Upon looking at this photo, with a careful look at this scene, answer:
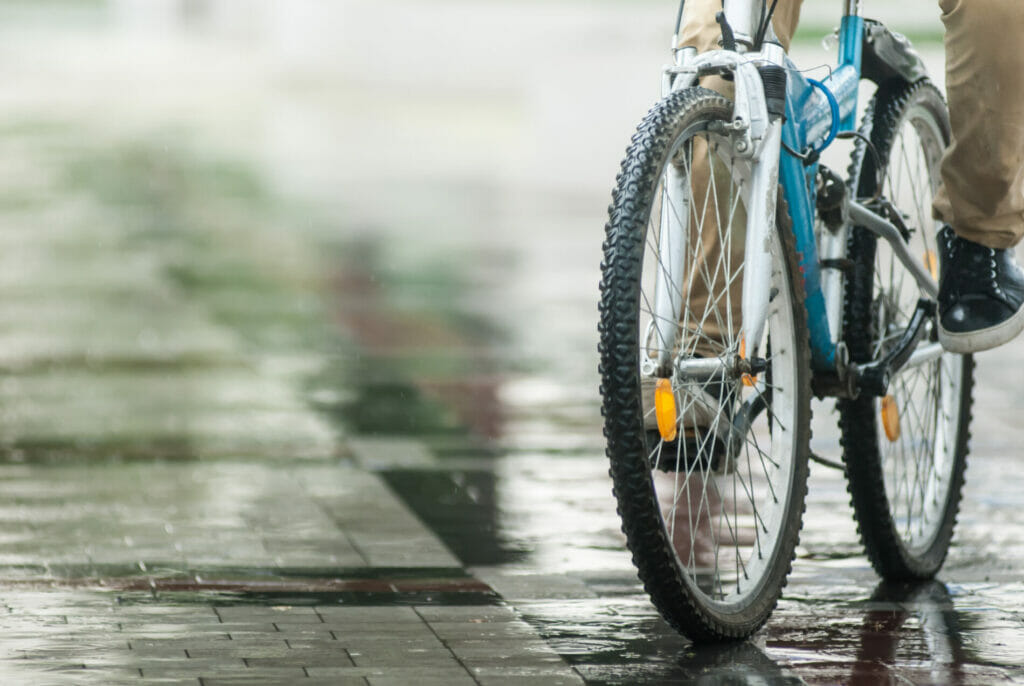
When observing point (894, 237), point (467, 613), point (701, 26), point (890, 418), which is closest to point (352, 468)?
point (467, 613)

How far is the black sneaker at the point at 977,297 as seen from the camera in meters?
4.73

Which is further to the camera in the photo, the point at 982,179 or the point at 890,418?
the point at 890,418

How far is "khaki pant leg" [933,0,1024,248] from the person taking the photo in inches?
179

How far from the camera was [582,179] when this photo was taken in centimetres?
2067

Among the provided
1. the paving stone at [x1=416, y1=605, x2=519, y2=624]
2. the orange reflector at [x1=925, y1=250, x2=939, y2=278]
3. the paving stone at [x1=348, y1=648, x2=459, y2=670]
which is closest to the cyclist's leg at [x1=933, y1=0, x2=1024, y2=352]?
the orange reflector at [x1=925, y1=250, x2=939, y2=278]

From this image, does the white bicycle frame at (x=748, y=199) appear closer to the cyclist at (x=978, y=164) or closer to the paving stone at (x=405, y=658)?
the cyclist at (x=978, y=164)

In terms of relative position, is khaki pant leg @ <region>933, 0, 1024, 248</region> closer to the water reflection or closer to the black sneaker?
the black sneaker

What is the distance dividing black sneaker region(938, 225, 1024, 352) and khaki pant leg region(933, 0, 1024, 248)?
44 mm

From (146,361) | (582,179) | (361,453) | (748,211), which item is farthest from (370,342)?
(582,179)

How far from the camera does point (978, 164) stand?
4734mm

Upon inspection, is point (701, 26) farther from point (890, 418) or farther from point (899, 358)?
point (890, 418)

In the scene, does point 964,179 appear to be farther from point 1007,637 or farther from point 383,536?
point 383,536

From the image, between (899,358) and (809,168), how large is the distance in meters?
0.56

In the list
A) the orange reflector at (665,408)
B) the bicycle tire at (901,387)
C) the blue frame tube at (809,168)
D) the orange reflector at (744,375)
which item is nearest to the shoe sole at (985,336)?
the bicycle tire at (901,387)
